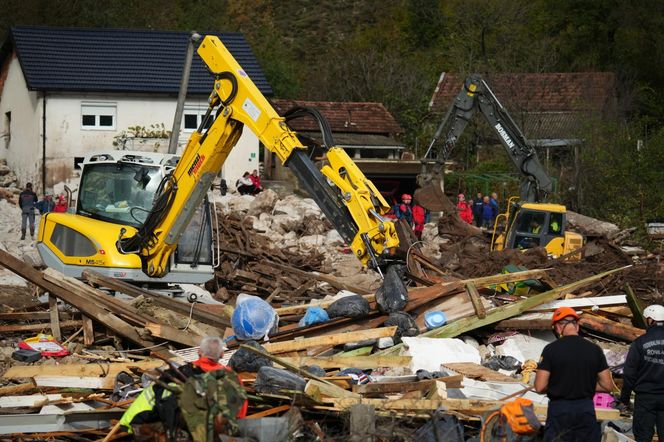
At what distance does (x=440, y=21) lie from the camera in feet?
218

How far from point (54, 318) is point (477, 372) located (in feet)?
18.1

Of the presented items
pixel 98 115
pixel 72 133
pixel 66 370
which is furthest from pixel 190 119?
pixel 66 370

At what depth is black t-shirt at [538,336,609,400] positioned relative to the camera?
338 inches

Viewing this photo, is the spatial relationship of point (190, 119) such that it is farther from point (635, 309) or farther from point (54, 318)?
point (635, 309)

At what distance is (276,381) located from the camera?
32.6ft

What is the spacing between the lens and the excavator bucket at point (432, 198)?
29.3 metres

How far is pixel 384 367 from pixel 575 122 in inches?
1375

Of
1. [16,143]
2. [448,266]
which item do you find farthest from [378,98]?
[448,266]

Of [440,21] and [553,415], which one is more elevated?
[440,21]

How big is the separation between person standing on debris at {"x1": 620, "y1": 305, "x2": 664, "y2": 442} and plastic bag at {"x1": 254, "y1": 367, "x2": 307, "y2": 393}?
2925mm

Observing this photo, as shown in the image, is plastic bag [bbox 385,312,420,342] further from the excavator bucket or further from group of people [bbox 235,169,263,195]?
group of people [bbox 235,169,263,195]

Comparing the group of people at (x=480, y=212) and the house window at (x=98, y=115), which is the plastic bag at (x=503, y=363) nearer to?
the group of people at (x=480, y=212)

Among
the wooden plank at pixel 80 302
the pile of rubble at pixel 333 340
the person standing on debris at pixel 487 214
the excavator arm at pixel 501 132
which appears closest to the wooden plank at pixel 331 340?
the pile of rubble at pixel 333 340

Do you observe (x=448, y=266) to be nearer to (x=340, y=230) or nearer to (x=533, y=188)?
(x=533, y=188)
